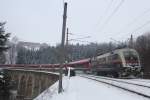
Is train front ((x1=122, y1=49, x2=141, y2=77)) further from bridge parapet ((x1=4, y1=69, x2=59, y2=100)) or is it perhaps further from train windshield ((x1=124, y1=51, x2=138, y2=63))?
bridge parapet ((x1=4, y1=69, x2=59, y2=100))

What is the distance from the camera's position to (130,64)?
1352 inches

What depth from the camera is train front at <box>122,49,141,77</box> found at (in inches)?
1329

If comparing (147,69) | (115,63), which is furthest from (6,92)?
(147,69)

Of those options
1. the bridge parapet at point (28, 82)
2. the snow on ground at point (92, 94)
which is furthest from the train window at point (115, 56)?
the bridge parapet at point (28, 82)

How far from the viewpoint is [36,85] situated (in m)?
57.5

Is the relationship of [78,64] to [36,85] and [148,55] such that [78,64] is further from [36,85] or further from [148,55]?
[148,55]

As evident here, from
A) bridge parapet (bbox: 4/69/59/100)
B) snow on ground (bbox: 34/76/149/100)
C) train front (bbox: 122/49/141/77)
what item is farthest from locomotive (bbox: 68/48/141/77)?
bridge parapet (bbox: 4/69/59/100)

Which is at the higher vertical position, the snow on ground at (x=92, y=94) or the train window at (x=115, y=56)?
the train window at (x=115, y=56)

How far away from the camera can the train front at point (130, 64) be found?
33.8 m

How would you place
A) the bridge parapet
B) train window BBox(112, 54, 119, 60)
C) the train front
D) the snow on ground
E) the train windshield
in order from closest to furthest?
the snow on ground, the train front, the train windshield, train window BBox(112, 54, 119, 60), the bridge parapet

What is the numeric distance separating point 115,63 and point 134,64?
215 centimetres

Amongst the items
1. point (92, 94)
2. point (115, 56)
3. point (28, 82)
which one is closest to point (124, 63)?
point (115, 56)

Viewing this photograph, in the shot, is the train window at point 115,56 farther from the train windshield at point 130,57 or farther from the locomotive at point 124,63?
the train windshield at point 130,57

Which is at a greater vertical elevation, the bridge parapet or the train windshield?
the train windshield
